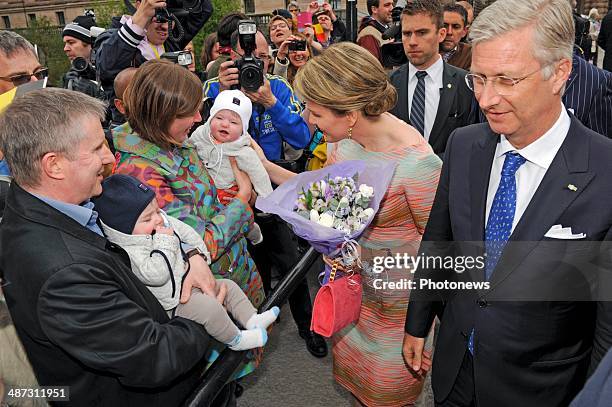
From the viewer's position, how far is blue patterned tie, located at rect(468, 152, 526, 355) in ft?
6.27

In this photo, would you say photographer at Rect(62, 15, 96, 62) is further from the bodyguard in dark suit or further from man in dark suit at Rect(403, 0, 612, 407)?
man in dark suit at Rect(403, 0, 612, 407)

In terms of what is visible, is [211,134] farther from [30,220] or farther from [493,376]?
[493,376]

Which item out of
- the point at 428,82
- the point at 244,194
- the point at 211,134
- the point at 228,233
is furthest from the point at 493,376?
the point at 428,82

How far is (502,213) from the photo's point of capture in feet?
6.35

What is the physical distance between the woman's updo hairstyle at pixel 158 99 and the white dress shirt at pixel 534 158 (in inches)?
59.7

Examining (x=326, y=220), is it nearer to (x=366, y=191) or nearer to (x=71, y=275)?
(x=366, y=191)

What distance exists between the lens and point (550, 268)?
1771 mm

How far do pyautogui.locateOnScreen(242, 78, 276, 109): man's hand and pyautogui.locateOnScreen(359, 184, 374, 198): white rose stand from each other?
1749mm

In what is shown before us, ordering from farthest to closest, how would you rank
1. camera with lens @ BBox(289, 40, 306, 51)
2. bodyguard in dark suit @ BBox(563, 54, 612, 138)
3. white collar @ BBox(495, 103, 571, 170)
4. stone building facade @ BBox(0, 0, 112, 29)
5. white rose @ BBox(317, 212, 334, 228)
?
stone building facade @ BBox(0, 0, 112, 29), camera with lens @ BBox(289, 40, 306, 51), bodyguard in dark suit @ BBox(563, 54, 612, 138), white rose @ BBox(317, 212, 334, 228), white collar @ BBox(495, 103, 571, 170)

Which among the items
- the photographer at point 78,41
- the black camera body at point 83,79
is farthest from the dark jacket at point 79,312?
the photographer at point 78,41

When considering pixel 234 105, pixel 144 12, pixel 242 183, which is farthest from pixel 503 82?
pixel 144 12

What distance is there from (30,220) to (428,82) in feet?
12.2

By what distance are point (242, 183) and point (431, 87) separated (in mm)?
2208

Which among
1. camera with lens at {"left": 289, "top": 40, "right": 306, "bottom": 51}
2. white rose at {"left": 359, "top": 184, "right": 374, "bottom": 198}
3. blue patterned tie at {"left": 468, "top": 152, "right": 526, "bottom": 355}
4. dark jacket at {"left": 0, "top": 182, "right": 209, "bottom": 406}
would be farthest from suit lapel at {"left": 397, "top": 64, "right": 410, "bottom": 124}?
dark jacket at {"left": 0, "top": 182, "right": 209, "bottom": 406}
